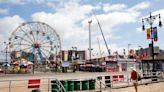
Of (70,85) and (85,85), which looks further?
(85,85)

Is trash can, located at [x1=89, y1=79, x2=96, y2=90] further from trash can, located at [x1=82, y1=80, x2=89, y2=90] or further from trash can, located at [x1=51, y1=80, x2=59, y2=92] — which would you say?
trash can, located at [x1=51, y1=80, x2=59, y2=92]

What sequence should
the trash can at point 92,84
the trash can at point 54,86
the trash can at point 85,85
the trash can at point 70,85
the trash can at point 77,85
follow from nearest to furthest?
1. the trash can at point 54,86
2. the trash can at point 70,85
3. the trash can at point 77,85
4. the trash can at point 85,85
5. the trash can at point 92,84

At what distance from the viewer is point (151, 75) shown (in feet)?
112

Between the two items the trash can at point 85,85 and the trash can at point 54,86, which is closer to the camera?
the trash can at point 54,86

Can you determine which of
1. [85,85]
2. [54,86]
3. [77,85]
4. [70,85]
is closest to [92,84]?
[85,85]

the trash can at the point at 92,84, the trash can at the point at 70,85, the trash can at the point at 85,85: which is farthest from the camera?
the trash can at the point at 92,84

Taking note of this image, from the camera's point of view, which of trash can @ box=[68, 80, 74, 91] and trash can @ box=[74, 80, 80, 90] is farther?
trash can @ box=[74, 80, 80, 90]

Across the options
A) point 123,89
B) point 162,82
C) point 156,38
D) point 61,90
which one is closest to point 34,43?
point 156,38

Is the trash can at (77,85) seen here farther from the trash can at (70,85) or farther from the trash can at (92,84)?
the trash can at (92,84)

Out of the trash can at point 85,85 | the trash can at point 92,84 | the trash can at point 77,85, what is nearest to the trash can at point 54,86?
the trash can at point 77,85

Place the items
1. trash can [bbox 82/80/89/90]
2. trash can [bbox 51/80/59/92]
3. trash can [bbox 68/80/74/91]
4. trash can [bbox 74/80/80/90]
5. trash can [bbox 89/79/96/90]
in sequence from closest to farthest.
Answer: trash can [bbox 51/80/59/92] < trash can [bbox 68/80/74/91] < trash can [bbox 74/80/80/90] < trash can [bbox 82/80/89/90] < trash can [bbox 89/79/96/90]

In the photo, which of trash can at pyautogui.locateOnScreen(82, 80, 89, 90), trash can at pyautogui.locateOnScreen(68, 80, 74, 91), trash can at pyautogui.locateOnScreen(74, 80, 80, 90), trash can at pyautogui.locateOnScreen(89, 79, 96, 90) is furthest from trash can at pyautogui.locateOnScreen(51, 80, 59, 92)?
trash can at pyautogui.locateOnScreen(89, 79, 96, 90)

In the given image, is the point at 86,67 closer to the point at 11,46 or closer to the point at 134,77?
the point at 11,46

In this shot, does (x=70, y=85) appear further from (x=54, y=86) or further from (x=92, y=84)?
(x=54, y=86)
